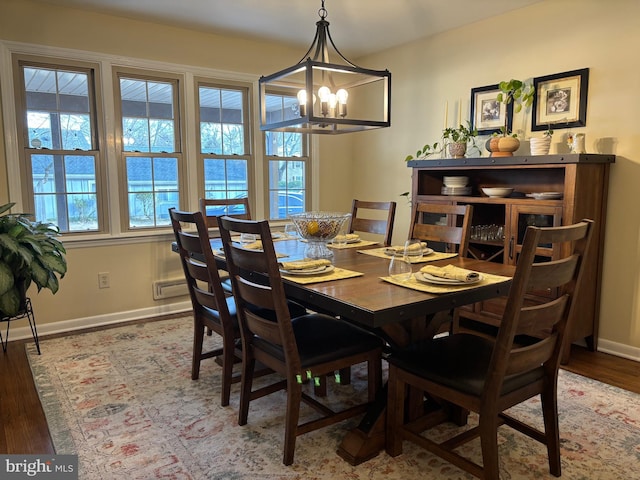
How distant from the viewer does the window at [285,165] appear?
4754 mm

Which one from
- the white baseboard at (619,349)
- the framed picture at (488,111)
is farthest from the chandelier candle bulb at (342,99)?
the white baseboard at (619,349)

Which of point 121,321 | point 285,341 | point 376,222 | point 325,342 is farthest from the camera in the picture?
point 121,321

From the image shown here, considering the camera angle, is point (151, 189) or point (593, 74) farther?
point (151, 189)

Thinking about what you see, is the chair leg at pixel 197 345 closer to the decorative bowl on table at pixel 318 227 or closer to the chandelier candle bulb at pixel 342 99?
the decorative bowl on table at pixel 318 227

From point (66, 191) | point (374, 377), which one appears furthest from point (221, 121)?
point (374, 377)

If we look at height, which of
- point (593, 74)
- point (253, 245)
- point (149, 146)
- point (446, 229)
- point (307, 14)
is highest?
point (307, 14)

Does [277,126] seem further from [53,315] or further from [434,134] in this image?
[53,315]

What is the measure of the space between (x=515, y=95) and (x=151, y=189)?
2991mm

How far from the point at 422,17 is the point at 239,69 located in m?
1.68

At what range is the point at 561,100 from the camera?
3363 mm

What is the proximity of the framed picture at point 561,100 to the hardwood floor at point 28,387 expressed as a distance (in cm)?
159

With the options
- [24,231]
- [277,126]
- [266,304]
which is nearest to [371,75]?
[277,126]

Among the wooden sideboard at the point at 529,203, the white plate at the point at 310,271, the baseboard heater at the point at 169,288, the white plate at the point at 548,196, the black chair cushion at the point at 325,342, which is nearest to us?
the black chair cushion at the point at 325,342

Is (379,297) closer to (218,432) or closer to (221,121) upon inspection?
(218,432)
